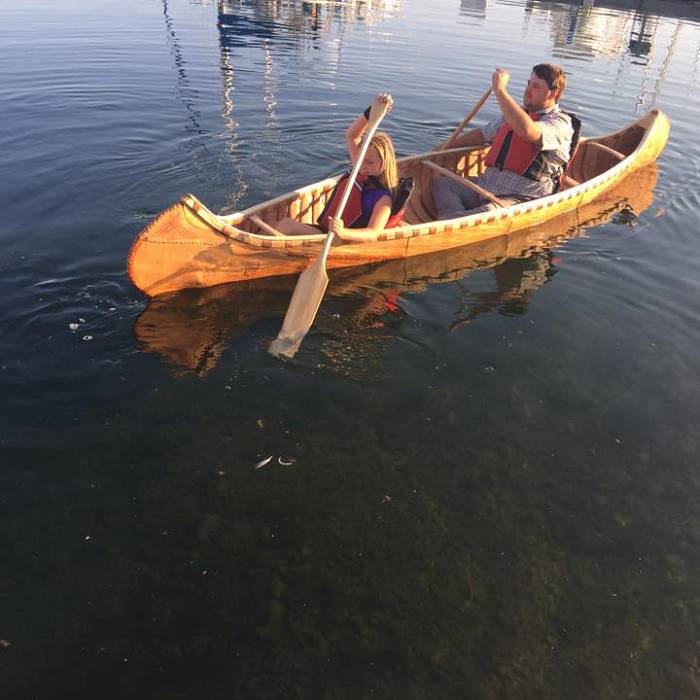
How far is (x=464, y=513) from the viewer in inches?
169

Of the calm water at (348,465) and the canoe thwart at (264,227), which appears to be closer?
the calm water at (348,465)

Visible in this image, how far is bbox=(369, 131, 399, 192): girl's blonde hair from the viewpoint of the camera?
6.28 m

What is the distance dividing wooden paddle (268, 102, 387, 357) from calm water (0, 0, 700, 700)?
0.68ft

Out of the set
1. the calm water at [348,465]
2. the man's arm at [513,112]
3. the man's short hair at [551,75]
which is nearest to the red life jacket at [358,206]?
the calm water at [348,465]

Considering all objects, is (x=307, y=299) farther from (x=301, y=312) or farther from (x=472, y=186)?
(x=472, y=186)

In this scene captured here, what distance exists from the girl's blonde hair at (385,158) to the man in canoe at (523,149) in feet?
5.96

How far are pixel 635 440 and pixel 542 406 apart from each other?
855mm

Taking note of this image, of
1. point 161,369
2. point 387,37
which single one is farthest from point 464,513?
point 387,37

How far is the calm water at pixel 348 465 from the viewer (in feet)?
11.1

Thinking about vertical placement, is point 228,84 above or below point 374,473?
above

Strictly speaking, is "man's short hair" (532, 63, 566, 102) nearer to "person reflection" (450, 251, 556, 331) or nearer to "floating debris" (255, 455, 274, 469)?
"person reflection" (450, 251, 556, 331)

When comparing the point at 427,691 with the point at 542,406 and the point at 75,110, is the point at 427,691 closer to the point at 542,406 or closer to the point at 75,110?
the point at 542,406

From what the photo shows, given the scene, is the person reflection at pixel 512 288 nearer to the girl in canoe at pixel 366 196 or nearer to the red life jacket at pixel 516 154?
the red life jacket at pixel 516 154

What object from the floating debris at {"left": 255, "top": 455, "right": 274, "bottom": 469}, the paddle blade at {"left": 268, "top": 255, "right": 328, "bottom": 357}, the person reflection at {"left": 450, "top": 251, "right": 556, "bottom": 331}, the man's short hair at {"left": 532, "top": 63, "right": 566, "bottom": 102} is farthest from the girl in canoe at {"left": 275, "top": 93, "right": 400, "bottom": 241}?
the floating debris at {"left": 255, "top": 455, "right": 274, "bottom": 469}
